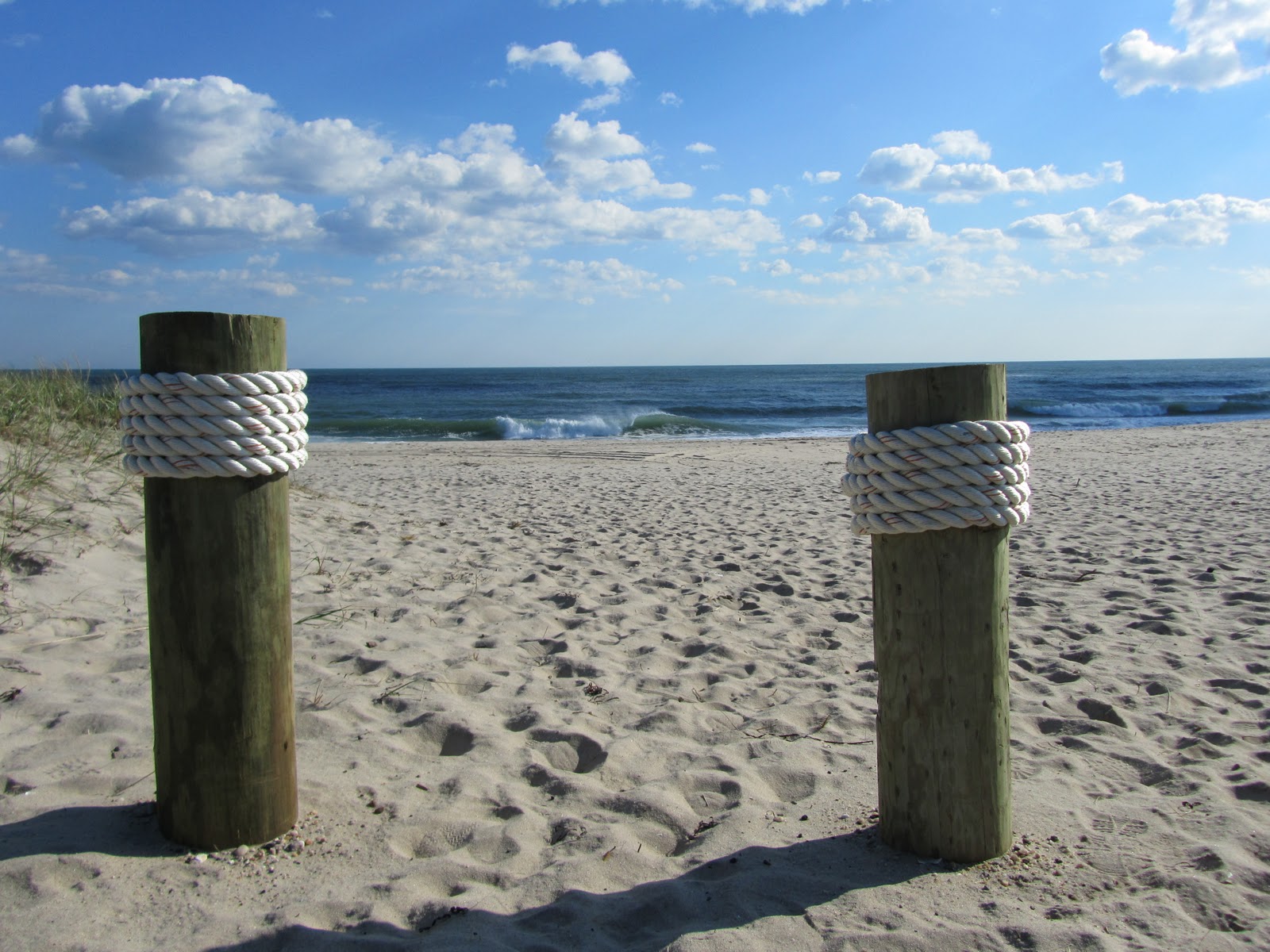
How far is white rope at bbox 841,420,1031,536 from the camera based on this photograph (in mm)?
1845

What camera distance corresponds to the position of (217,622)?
1.95 meters

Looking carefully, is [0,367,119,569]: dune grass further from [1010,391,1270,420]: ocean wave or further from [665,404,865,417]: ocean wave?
[1010,391,1270,420]: ocean wave

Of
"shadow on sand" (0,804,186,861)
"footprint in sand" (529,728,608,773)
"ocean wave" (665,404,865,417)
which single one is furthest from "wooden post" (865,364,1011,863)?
"ocean wave" (665,404,865,417)

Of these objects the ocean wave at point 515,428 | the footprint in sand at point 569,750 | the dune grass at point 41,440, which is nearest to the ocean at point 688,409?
the ocean wave at point 515,428

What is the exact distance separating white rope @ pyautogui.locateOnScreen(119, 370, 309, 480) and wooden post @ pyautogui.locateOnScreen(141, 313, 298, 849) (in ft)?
0.18

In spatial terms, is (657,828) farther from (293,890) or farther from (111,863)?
(111,863)

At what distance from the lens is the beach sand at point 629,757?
182 centimetres

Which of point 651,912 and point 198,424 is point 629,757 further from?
point 198,424

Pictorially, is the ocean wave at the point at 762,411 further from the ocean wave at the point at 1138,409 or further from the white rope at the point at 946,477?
the white rope at the point at 946,477

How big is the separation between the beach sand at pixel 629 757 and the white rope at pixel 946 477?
2.75 ft

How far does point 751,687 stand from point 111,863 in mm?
2173

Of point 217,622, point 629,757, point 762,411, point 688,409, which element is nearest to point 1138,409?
point 762,411

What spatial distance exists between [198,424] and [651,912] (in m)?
1.49

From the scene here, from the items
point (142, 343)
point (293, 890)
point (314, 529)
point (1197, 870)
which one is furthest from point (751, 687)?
point (314, 529)
